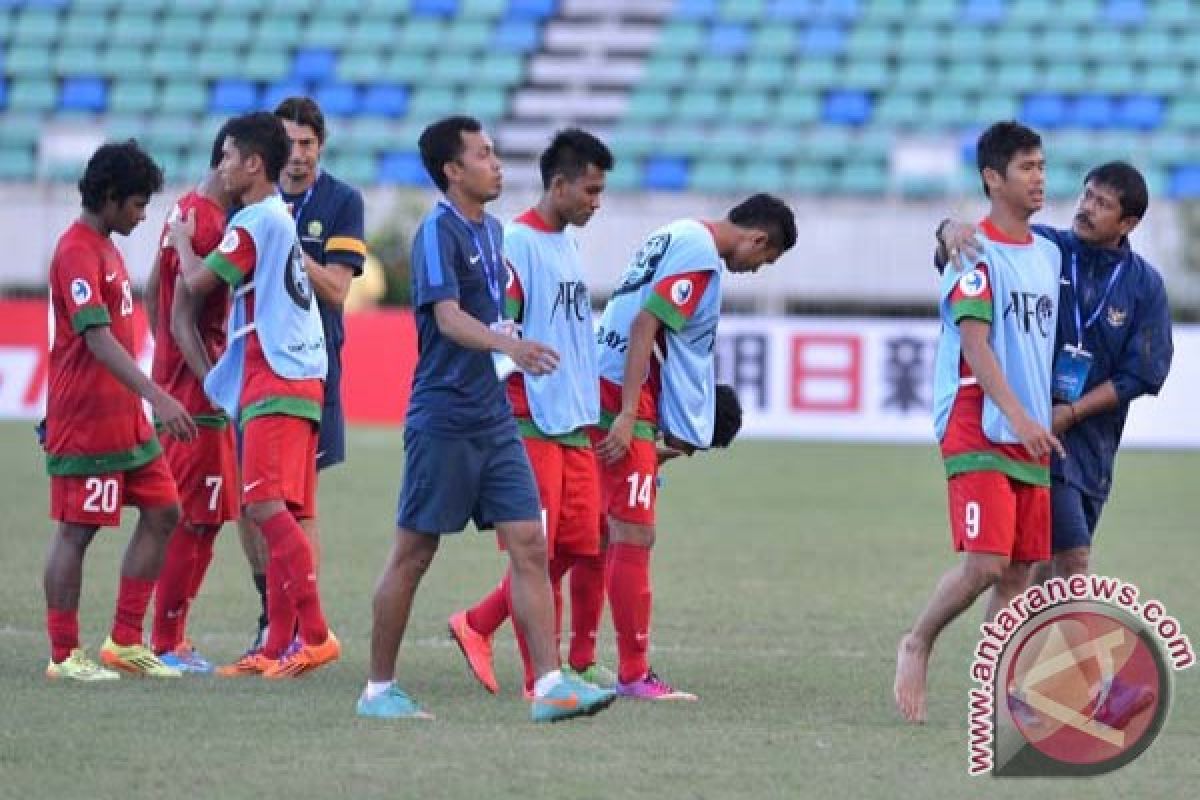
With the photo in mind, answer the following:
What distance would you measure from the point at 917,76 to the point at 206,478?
24057 mm

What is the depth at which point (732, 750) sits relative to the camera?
6.81 m

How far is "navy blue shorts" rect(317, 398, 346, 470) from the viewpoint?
9234 millimetres

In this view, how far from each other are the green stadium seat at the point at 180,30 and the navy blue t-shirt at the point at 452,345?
88.9 feet

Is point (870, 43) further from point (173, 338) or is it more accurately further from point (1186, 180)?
point (173, 338)

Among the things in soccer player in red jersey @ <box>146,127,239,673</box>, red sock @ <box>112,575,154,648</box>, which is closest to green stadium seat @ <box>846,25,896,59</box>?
soccer player in red jersey @ <box>146,127,239,673</box>

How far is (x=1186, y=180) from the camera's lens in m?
29.4

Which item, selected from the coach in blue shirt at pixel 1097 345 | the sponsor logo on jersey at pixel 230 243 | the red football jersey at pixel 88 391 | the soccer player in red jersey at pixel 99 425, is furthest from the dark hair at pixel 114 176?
the coach in blue shirt at pixel 1097 345

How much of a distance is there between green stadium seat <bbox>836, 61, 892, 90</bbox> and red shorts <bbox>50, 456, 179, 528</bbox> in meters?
24.1

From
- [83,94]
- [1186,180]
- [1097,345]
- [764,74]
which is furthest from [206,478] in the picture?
[83,94]

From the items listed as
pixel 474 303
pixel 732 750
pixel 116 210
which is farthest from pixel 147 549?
pixel 732 750

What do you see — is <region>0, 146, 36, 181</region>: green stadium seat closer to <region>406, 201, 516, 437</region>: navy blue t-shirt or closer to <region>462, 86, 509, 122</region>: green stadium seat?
<region>462, 86, 509, 122</region>: green stadium seat

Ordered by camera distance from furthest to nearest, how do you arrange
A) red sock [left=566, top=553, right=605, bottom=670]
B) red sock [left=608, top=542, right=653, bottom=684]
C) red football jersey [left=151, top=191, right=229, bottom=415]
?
red football jersey [left=151, top=191, right=229, bottom=415] < red sock [left=566, top=553, right=605, bottom=670] < red sock [left=608, top=542, right=653, bottom=684]

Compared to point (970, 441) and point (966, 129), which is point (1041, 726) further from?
point (966, 129)

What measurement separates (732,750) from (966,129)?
→ 24.1m
